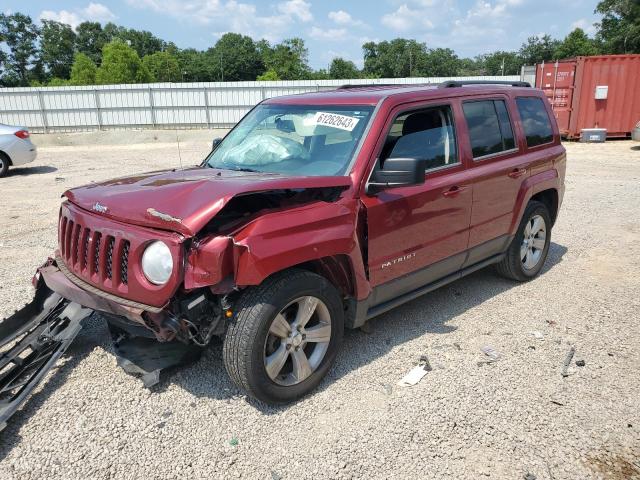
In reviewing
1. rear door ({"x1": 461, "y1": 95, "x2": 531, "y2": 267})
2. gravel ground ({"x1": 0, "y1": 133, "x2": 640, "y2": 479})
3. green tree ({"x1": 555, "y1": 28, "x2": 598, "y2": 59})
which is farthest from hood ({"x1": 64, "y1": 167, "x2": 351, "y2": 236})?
green tree ({"x1": 555, "y1": 28, "x2": 598, "y2": 59})

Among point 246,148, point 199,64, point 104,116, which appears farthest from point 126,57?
point 246,148

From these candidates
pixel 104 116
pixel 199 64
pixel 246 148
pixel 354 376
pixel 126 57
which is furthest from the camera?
pixel 199 64

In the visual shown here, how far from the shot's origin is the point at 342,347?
4.10 meters

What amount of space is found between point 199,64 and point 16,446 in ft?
302

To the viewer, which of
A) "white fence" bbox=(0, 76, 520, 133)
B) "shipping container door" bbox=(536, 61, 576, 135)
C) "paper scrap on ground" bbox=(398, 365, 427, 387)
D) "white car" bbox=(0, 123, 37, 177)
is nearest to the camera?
"paper scrap on ground" bbox=(398, 365, 427, 387)

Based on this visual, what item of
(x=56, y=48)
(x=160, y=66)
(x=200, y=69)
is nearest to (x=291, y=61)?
(x=160, y=66)

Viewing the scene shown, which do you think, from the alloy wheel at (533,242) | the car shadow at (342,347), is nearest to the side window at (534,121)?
the alloy wheel at (533,242)

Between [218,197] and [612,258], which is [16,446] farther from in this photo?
[612,258]

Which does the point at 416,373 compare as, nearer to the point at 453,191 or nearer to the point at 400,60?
the point at 453,191

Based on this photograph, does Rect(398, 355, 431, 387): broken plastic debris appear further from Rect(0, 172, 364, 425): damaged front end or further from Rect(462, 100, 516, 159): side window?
Rect(462, 100, 516, 159): side window

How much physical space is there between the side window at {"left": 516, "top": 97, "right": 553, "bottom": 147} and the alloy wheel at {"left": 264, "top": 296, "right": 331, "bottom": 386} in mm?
3125

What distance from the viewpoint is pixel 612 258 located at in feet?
20.6

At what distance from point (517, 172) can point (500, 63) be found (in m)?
108

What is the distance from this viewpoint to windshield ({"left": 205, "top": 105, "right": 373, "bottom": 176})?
3.72 m
